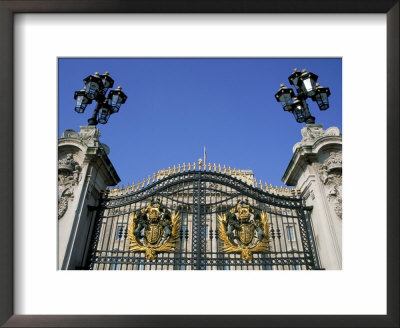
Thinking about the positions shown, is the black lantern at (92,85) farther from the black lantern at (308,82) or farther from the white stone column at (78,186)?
the black lantern at (308,82)

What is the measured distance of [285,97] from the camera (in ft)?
28.6

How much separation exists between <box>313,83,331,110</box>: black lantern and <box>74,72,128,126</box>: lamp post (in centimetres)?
549

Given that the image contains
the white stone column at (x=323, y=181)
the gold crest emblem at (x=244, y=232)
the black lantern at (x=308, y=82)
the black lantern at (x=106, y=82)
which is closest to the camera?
the white stone column at (x=323, y=181)

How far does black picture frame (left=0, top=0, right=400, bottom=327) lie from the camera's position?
10.9ft

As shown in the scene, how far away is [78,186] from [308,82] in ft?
22.4

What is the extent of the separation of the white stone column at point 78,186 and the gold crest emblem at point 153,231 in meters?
1.20

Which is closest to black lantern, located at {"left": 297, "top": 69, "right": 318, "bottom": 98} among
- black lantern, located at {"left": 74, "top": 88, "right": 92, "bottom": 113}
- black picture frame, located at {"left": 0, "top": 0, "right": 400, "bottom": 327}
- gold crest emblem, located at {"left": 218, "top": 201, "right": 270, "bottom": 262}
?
gold crest emblem, located at {"left": 218, "top": 201, "right": 270, "bottom": 262}

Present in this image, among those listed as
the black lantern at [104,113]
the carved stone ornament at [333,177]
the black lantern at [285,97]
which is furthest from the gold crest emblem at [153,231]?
the black lantern at [285,97]

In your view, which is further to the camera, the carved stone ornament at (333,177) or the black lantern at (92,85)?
the black lantern at (92,85)

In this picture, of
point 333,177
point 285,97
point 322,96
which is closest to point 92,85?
point 285,97

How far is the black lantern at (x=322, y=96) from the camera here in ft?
25.9
